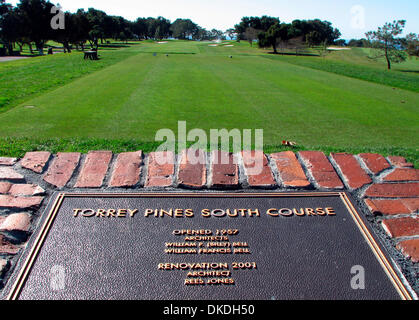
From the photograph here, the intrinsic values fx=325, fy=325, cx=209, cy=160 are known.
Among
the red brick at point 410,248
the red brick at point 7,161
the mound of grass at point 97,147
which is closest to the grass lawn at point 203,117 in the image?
the mound of grass at point 97,147

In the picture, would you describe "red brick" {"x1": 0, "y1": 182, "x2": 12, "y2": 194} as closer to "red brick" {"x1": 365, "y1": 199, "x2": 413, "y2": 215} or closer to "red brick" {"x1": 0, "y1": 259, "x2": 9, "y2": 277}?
"red brick" {"x1": 0, "y1": 259, "x2": 9, "y2": 277}

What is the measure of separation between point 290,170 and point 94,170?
64.8 inches

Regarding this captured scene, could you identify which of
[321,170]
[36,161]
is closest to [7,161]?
[36,161]

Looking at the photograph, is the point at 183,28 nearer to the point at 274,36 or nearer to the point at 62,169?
the point at 274,36

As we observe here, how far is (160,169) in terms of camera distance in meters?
2.74

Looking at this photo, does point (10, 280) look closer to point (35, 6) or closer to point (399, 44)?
point (399, 44)

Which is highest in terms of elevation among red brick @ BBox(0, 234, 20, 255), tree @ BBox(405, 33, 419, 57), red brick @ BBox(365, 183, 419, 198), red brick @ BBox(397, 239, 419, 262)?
tree @ BBox(405, 33, 419, 57)

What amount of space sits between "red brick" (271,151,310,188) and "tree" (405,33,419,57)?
116 feet

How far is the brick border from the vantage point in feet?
7.41

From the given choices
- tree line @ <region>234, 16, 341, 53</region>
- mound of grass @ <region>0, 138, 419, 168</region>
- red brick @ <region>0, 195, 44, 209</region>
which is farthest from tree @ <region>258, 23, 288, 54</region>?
red brick @ <region>0, 195, 44, 209</region>

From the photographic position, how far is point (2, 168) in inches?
106

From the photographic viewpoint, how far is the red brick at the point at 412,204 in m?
2.42
